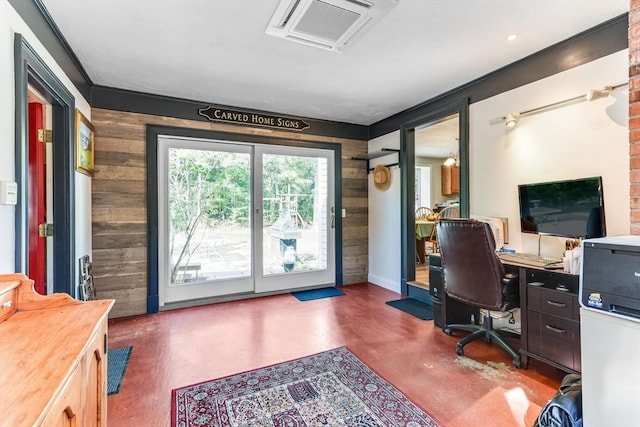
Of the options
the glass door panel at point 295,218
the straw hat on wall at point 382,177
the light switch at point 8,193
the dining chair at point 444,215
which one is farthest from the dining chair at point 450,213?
the light switch at point 8,193

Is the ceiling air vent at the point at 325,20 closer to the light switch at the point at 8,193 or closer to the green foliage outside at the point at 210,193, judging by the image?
the light switch at the point at 8,193

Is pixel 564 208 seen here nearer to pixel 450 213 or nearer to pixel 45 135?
pixel 45 135

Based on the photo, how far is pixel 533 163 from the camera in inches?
99.0

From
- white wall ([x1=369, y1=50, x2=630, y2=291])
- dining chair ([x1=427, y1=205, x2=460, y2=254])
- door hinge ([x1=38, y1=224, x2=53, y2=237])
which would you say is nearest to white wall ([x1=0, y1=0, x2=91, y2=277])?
door hinge ([x1=38, y1=224, x2=53, y2=237])

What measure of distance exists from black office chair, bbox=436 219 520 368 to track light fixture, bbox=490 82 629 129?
3.46 ft

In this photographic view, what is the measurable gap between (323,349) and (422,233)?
11.8ft

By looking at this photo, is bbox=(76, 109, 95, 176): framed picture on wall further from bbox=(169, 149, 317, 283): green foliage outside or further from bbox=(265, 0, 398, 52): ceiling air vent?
bbox=(265, 0, 398, 52): ceiling air vent

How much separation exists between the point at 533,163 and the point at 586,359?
1703 mm

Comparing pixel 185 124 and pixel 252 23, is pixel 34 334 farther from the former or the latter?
pixel 185 124

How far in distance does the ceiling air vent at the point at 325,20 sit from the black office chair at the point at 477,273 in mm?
1549

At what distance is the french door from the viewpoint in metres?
3.52

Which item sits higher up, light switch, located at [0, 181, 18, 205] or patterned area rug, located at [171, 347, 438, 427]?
light switch, located at [0, 181, 18, 205]

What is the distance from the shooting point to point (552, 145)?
7.83 feet

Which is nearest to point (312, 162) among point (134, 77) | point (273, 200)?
point (273, 200)
